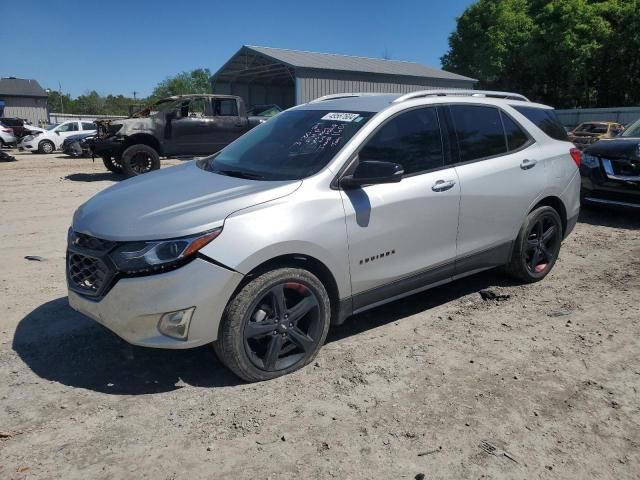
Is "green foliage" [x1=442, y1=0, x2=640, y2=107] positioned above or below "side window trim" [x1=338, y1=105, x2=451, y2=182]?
above

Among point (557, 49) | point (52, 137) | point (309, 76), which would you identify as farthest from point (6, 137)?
point (557, 49)

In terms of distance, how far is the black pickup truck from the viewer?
12.1m

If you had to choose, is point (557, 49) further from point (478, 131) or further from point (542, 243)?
point (478, 131)

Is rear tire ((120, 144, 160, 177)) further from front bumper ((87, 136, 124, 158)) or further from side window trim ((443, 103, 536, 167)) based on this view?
side window trim ((443, 103, 536, 167))

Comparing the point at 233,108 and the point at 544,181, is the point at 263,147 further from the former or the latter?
the point at 233,108

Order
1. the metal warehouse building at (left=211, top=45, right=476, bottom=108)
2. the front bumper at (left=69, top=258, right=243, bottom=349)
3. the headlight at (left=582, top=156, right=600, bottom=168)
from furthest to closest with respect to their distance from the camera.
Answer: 1. the metal warehouse building at (left=211, top=45, right=476, bottom=108)
2. the headlight at (left=582, top=156, right=600, bottom=168)
3. the front bumper at (left=69, top=258, right=243, bottom=349)

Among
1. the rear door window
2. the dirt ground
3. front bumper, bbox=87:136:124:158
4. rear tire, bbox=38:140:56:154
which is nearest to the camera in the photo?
the dirt ground

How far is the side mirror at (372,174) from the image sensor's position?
341 cm

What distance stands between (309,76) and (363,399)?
2040 centimetres

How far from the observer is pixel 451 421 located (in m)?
2.92

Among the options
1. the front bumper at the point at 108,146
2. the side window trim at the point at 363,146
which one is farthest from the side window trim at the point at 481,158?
the front bumper at the point at 108,146

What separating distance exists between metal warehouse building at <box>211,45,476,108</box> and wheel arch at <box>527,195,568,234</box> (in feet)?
57.0

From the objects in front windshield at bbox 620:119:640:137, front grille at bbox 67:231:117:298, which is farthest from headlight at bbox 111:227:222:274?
front windshield at bbox 620:119:640:137

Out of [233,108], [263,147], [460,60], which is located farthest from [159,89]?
[263,147]
